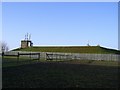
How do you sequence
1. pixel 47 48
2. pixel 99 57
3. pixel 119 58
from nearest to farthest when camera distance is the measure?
pixel 119 58, pixel 99 57, pixel 47 48

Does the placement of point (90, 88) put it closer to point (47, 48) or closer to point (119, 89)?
point (119, 89)

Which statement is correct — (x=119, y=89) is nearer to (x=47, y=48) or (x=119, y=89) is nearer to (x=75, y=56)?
(x=75, y=56)

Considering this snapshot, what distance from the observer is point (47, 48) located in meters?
74.0

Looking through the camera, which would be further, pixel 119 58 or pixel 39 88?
pixel 119 58

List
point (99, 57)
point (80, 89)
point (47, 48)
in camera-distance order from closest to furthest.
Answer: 1. point (80, 89)
2. point (99, 57)
3. point (47, 48)

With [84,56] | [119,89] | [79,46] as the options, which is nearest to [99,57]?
[84,56]

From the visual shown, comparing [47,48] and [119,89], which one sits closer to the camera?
[119,89]

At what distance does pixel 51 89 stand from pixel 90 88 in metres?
1.36

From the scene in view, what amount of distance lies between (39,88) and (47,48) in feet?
213

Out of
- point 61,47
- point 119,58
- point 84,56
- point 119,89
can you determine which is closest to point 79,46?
point 61,47

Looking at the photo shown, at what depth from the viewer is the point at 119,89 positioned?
9.44 meters

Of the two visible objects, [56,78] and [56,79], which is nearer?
[56,79]

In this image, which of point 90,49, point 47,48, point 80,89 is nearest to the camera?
point 80,89

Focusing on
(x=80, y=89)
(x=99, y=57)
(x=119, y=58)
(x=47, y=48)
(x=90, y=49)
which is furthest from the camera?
(x=47, y=48)
